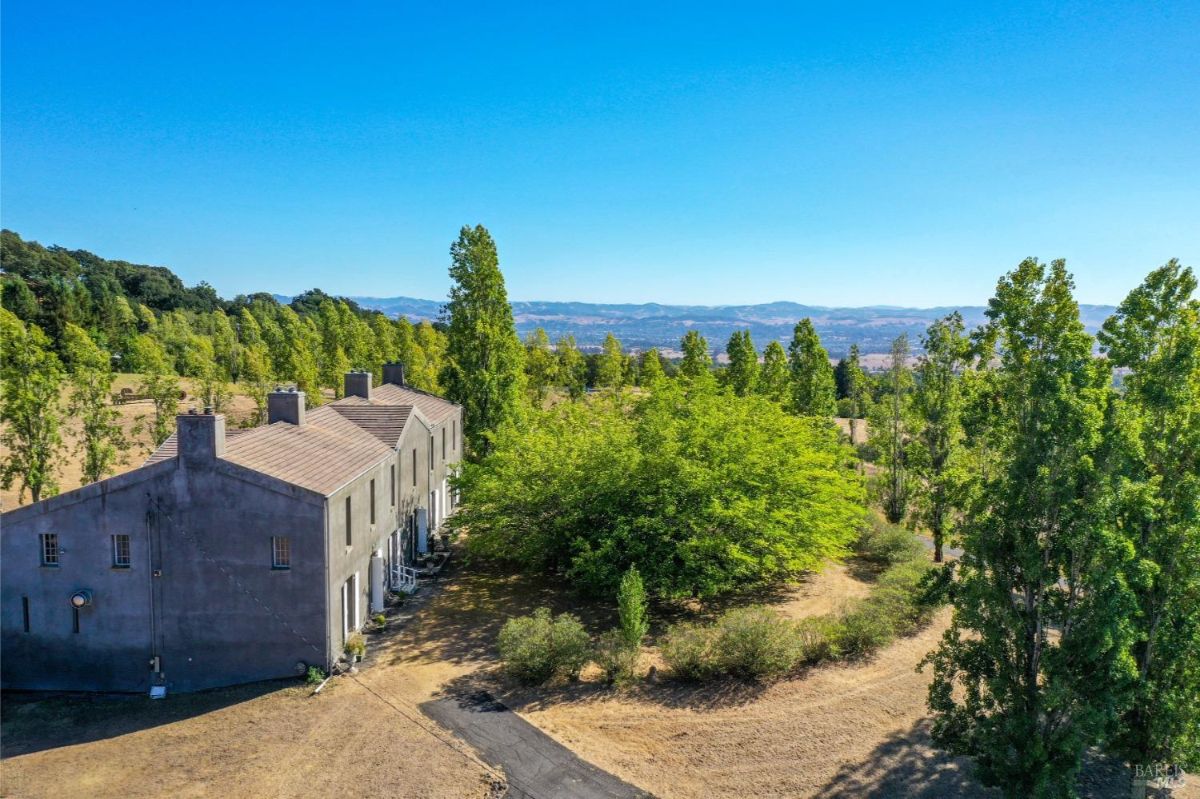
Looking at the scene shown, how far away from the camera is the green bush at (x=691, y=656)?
21.4m

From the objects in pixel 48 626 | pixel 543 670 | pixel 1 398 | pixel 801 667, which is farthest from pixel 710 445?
pixel 1 398

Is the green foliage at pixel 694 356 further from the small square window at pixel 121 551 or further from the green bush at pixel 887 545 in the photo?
the small square window at pixel 121 551

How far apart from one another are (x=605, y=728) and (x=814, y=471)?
1328 cm

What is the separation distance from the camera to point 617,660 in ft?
69.7

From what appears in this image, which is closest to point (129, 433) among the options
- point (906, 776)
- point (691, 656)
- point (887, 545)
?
point (691, 656)

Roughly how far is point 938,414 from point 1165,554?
20198 mm

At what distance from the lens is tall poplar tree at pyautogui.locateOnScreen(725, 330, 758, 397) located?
52.3m

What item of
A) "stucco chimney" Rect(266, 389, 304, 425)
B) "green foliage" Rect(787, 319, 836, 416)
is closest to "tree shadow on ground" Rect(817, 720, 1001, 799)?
"stucco chimney" Rect(266, 389, 304, 425)

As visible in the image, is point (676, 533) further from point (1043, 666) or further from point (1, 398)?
point (1, 398)

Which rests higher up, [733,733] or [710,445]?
[710,445]

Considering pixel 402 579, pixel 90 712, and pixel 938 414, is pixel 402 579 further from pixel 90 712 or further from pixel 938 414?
pixel 938 414

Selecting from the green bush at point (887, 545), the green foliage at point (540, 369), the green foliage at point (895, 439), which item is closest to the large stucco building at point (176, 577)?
the green bush at point (887, 545)

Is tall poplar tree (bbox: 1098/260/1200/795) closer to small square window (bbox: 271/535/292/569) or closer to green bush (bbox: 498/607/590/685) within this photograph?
green bush (bbox: 498/607/590/685)

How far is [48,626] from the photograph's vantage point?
2084 centimetres
